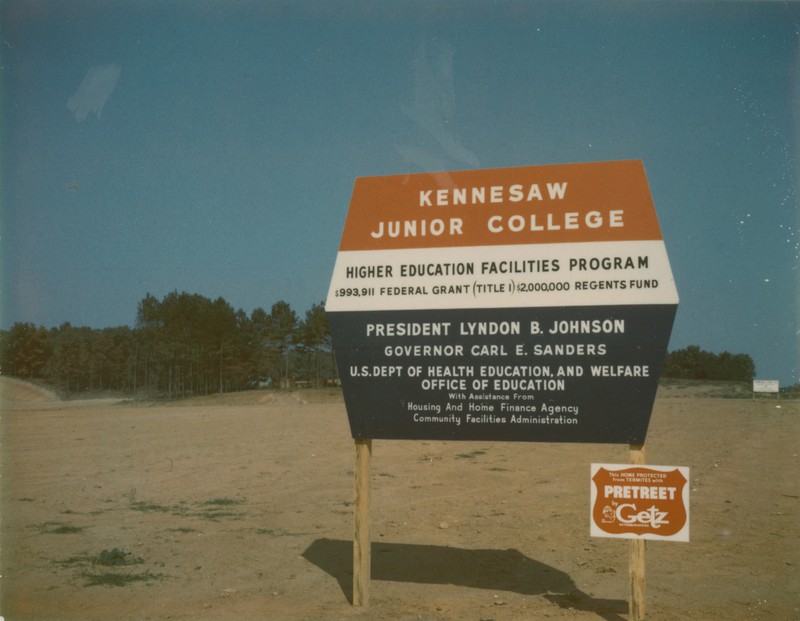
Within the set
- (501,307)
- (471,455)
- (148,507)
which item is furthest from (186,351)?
(501,307)

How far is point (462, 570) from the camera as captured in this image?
8.12 meters

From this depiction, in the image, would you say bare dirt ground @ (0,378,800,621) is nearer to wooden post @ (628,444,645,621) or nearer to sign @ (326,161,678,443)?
wooden post @ (628,444,645,621)

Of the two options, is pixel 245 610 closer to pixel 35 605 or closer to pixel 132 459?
pixel 35 605

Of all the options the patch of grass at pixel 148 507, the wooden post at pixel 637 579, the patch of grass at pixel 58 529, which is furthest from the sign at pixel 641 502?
the patch of grass at pixel 148 507

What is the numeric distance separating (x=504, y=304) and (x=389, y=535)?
4.93 m

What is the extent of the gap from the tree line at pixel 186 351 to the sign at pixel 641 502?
177 ft

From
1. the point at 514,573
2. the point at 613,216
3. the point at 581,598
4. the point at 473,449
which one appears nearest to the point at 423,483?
the point at 473,449

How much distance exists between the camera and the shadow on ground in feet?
23.3

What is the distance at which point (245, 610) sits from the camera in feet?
22.2

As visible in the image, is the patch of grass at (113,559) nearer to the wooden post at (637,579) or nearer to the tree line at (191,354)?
the wooden post at (637,579)

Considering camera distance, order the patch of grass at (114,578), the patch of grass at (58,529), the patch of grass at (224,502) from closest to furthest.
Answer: the patch of grass at (114,578) → the patch of grass at (58,529) → the patch of grass at (224,502)

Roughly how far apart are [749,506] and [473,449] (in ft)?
25.7

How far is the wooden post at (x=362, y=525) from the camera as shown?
6578mm

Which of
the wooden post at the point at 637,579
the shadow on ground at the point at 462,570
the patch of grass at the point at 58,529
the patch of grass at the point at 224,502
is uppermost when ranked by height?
the wooden post at the point at 637,579
